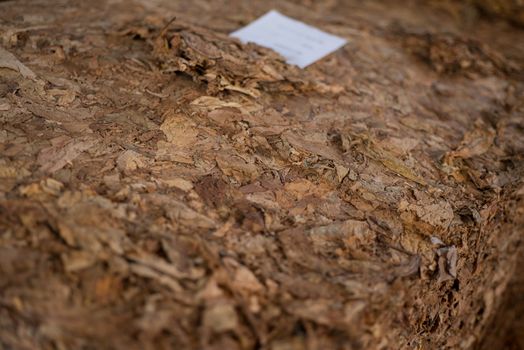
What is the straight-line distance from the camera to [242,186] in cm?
122

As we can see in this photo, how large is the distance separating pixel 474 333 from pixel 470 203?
19.0 inches

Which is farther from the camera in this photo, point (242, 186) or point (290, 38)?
point (290, 38)

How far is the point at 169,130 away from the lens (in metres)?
1.34

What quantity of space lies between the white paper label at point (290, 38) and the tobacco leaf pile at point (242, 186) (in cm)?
5

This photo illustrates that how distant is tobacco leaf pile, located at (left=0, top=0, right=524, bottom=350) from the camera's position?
3.11ft

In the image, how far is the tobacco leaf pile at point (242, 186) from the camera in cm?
95

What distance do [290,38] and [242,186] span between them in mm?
815

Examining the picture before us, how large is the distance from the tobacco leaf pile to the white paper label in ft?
0.17

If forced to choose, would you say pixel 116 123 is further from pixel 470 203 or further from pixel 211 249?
pixel 470 203

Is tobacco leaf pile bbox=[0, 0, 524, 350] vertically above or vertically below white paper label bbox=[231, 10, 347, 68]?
below

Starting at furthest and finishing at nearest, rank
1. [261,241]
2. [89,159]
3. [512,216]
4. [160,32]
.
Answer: [160,32] → [512,216] → [89,159] → [261,241]

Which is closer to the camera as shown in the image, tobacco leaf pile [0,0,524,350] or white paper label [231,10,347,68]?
tobacco leaf pile [0,0,524,350]

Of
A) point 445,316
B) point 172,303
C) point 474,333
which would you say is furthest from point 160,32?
point 474,333

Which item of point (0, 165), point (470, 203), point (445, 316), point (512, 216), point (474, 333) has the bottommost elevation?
point (474, 333)
